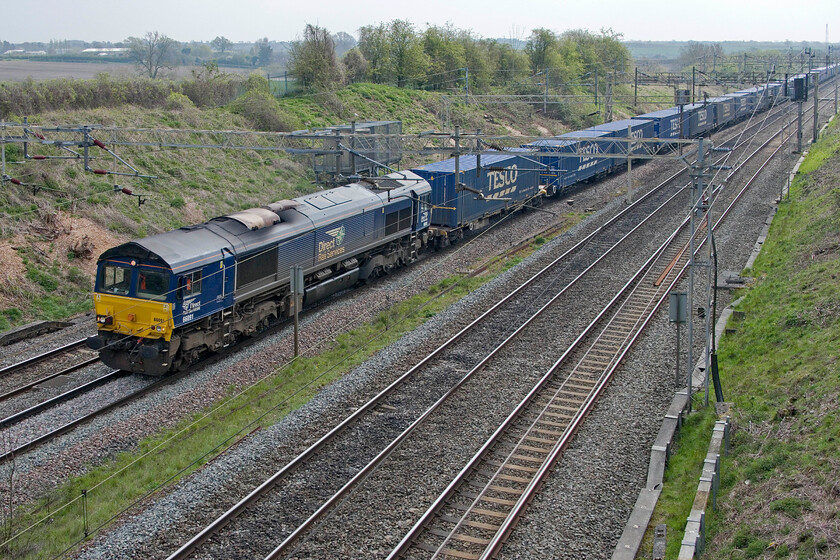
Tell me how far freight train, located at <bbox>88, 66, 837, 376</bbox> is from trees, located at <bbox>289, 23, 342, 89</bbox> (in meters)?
25.6

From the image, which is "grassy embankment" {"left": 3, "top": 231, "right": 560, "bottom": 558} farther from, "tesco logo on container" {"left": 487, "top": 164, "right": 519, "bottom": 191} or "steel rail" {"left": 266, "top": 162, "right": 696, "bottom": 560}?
"tesco logo on container" {"left": 487, "top": 164, "right": 519, "bottom": 191}

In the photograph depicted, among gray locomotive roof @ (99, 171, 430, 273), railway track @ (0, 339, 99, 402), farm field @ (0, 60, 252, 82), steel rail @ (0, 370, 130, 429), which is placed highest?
farm field @ (0, 60, 252, 82)

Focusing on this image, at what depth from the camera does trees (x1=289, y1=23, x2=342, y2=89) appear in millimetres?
55938

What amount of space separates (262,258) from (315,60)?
38.0m

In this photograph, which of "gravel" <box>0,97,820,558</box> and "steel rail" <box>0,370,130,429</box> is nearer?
"gravel" <box>0,97,820,558</box>

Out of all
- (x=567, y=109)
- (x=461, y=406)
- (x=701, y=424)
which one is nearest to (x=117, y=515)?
(x=461, y=406)

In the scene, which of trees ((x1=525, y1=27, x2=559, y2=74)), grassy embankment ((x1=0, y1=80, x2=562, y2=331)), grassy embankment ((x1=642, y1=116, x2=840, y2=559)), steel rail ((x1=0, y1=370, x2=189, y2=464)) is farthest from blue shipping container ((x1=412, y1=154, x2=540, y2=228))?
trees ((x1=525, y1=27, x2=559, y2=74))

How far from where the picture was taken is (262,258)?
21062 millimetres

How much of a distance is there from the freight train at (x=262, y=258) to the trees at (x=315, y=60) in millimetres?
25639

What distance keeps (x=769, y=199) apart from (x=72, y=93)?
33.8m

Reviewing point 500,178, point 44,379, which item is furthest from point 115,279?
point 500,178

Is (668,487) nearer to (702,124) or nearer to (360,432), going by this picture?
(360,432)

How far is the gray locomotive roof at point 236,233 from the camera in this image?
18.4 metres

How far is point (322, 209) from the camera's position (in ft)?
77.6
